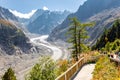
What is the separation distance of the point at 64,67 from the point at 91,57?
7450 mm

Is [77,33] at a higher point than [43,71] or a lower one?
higher

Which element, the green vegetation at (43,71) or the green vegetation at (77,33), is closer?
the green vegetation at (43,71)

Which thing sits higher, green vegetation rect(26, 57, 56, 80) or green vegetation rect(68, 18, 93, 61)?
green vegetation rect(68, 18, 93, 61)

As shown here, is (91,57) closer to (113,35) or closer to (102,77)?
(102,77)

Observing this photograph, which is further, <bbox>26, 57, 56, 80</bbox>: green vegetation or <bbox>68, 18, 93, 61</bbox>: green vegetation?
<bbox>68, 18, 93, 61</bbox>: green vegetation

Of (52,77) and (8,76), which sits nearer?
(52,77)

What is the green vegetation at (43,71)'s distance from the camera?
25.6 metres

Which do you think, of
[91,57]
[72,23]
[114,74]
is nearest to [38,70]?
[114,74]

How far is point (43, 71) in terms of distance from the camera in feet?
85.8

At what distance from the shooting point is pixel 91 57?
130ft

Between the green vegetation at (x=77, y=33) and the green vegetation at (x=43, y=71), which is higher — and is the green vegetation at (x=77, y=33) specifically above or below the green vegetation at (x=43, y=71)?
above

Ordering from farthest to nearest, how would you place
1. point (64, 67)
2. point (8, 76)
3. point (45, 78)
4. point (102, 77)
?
point (8, 76) < point (64, 67) < point (45, 78) < point (102, 77)

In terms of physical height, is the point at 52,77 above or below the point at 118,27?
below

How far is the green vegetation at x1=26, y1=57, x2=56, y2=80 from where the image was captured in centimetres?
2556
